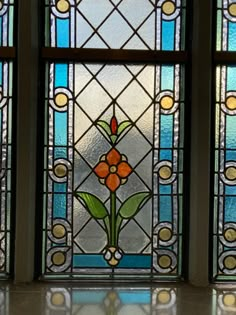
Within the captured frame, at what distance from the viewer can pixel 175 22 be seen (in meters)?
2.14

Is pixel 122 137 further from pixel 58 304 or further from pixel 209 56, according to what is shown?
pixel 58 304

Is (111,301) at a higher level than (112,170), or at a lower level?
lower

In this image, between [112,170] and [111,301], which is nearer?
[111,301]

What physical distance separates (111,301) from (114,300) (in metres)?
0.01

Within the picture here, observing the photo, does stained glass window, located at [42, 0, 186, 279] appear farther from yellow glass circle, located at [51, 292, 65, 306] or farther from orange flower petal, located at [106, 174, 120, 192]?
yellow glass circle, located at [51, 292, 65, 306]

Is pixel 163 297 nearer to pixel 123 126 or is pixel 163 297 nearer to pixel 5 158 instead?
pixel 123 126

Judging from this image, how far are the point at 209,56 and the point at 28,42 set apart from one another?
651mm

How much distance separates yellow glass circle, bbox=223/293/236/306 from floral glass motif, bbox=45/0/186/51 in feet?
3.00

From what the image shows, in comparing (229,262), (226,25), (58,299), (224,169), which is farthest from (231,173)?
(58,299)

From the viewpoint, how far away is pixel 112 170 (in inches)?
83.1

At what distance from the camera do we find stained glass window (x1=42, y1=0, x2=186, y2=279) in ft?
6.89

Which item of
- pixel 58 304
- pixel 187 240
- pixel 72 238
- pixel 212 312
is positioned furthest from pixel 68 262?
pixel 212 312

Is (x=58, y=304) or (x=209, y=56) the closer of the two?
(x=58, y=304)

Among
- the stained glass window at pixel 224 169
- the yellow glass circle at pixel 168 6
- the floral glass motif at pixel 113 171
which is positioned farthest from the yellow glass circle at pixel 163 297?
A: the yellow glass circle at pixel 168 6
